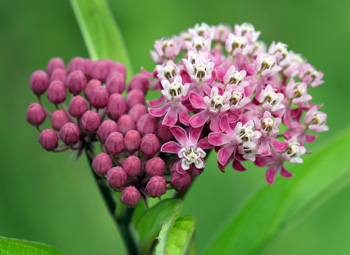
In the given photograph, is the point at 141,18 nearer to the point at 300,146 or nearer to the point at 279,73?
the point at 279,73

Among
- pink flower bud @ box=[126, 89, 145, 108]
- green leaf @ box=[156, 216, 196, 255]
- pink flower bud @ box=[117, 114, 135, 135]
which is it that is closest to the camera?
green leaf @ box=[156, 216, 196, 255]

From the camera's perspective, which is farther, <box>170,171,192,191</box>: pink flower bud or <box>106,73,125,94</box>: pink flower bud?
<box>106,73,125,94</box>: pink flower bud

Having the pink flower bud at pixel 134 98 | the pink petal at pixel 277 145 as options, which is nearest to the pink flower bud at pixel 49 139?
the pink flower bud at pixel 134 98

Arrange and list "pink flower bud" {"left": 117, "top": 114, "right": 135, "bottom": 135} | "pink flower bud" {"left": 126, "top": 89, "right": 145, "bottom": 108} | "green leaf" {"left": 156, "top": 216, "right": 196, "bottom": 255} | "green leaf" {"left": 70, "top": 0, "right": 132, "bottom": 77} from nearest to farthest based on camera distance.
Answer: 1. "green leaf" {"left": 156, "top": 216, "right": 196, "bottom": 255}
2. "pink flower bud" {"left": 117, "top": 114, "right": 135, "bottom": 135}
3. "pink flower bud" {"left": 126, "top": 89, "right": 145, "bottom": 108}
4. "green leaf" {"left": 70, "top": 0, "right": 132, "bottom": 77}

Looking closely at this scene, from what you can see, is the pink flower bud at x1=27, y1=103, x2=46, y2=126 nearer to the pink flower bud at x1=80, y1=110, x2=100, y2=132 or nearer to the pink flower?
the pink flower bud at x1=80, y1=110, x2=100, y2=132

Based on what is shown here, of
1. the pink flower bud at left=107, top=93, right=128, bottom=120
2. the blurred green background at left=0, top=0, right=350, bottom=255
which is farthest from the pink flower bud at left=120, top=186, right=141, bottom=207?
the blurred green background at left=0, top=0, right=350, bottom=255

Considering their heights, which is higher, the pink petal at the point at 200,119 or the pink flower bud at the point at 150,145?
the pink petal at the point at 200,119

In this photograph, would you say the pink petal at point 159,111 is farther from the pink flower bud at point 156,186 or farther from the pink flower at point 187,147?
the pink flower bud at point 156,186
